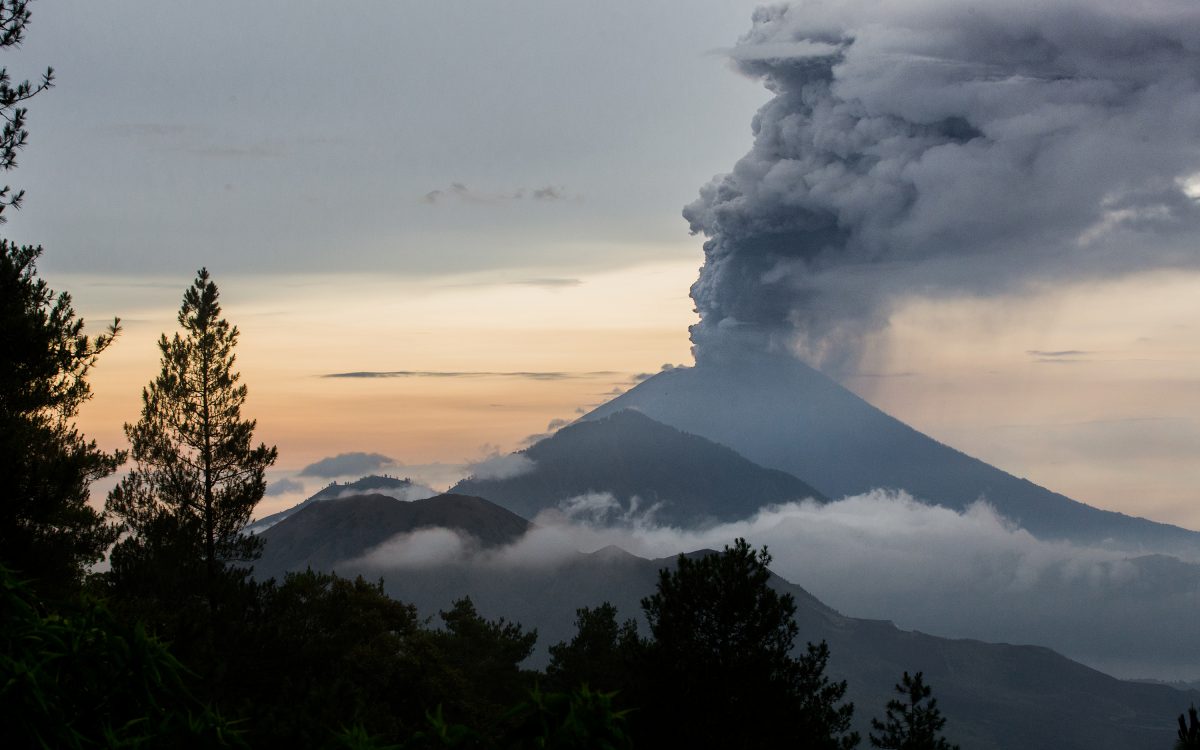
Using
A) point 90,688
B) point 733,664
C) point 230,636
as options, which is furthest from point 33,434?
point 90,688

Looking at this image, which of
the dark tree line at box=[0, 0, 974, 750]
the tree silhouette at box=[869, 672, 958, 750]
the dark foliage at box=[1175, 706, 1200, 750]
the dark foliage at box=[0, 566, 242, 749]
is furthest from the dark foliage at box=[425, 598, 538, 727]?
the dark foliage at box=[0, 566, 242, 749]

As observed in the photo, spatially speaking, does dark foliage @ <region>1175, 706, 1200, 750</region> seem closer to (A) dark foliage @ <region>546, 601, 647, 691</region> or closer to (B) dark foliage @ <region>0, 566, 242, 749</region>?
(A) dark foliage @ <region>546, 601, 647, 691</region>

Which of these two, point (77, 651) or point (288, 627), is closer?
point (77, 651)

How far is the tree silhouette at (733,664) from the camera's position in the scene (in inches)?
974

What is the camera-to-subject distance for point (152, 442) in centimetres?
4084

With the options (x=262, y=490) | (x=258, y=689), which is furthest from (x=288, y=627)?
(x=262, y=490)

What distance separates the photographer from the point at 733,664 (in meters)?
26.3

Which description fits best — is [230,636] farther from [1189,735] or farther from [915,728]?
[1189,735]

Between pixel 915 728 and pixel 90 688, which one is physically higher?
pixel 90 688

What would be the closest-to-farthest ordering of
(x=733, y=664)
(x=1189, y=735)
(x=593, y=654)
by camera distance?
(x=1189, y=735) < (x=733, y=664) < (x=593, y=654)

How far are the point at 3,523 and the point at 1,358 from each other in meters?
3.90

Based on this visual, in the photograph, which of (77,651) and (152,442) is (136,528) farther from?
(77,651)

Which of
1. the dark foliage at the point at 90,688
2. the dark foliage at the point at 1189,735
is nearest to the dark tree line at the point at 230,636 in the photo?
the dark foliage at the point at 90,688

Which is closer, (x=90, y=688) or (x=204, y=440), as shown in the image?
(x=90, y=688)
